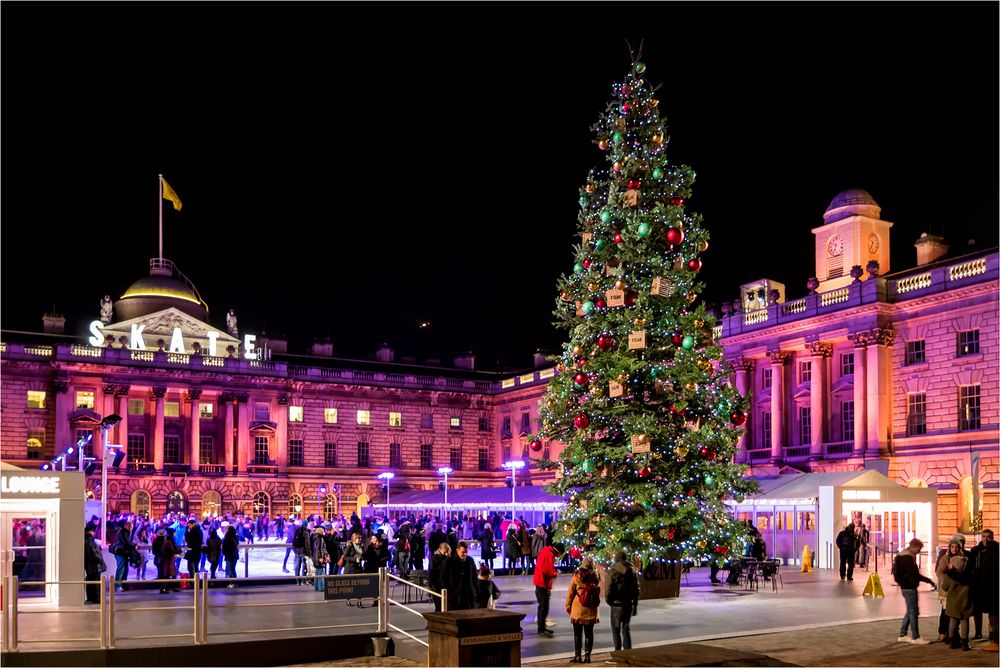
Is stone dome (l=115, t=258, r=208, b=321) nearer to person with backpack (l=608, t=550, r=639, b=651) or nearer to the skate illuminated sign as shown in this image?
the skate illuminated sign

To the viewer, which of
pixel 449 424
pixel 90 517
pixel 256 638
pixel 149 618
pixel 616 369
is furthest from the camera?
pixel 449 424

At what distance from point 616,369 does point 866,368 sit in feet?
99.0

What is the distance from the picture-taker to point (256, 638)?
16.2m

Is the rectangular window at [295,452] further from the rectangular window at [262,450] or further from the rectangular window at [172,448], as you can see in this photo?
the rectangular window at [172,448]

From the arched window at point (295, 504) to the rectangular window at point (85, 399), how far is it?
15064 mm

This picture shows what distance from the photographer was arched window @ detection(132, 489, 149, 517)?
71.9m

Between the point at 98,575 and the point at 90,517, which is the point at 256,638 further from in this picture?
the point at 90,517

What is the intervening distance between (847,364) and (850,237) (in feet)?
27.6

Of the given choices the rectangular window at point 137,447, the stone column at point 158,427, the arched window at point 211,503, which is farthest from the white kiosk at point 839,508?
the rectangular window at point 137,447

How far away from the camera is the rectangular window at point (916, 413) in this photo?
46875mm

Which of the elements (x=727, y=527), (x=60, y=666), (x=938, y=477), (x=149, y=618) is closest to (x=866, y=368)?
(x=938, y=477)

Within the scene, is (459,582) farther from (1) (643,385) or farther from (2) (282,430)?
(2) (282,430)

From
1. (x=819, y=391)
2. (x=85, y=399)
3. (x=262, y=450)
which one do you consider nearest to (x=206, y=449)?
A: (x=262, y=450)

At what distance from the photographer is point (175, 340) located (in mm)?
A: 79125
